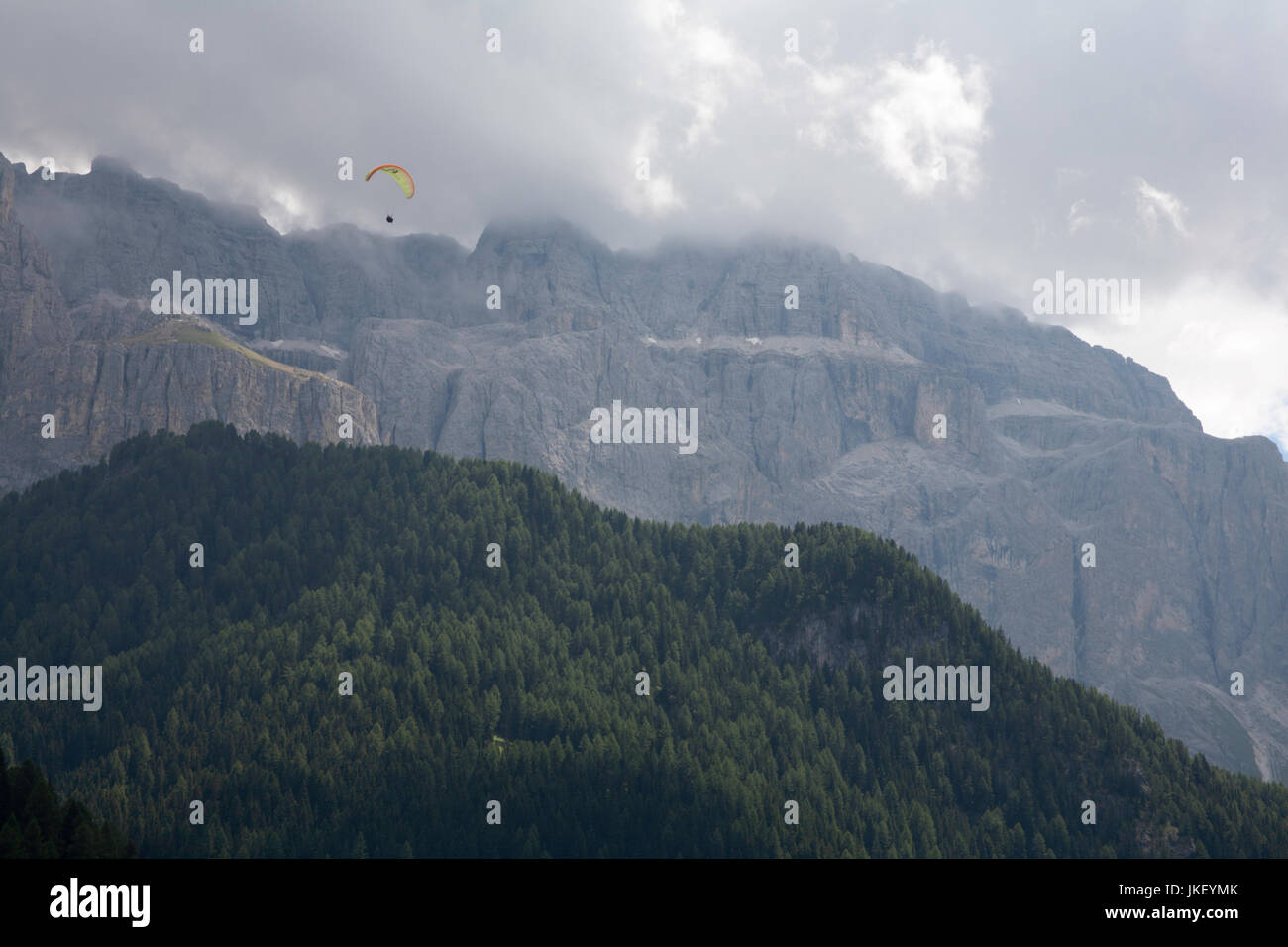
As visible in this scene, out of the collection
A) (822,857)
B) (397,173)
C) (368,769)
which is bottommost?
(822,857)
